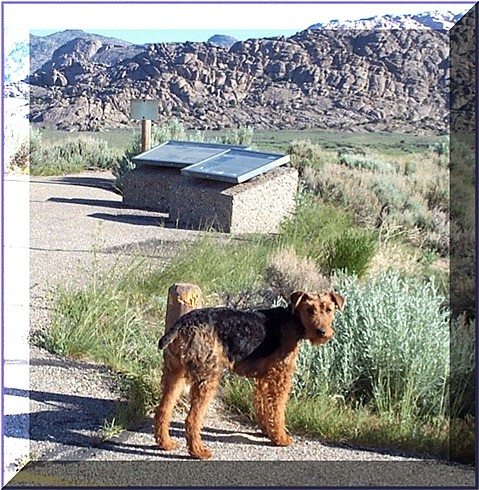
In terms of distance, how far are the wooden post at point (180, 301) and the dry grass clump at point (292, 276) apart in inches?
68.0

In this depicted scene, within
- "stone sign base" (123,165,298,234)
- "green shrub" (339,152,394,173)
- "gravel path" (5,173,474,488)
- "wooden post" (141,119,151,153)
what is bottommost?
"gravel path" (5,173,474,488)

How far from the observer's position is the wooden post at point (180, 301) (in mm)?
5633

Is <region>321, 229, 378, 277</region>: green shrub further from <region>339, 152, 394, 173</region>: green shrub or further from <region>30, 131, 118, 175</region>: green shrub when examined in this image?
<region>30, 131, 118, 175</region>: green shrub

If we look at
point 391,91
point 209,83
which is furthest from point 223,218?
point 391,91

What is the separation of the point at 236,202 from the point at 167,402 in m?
4.89

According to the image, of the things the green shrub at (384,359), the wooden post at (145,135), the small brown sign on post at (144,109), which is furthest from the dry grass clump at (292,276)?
the wooden post at (145,135)

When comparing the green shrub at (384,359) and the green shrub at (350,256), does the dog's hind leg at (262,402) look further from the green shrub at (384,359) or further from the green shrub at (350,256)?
the green shrub at (350,256)

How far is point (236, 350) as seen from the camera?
507 centimetres

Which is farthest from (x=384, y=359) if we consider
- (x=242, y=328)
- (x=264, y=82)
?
(x=264, y=82)

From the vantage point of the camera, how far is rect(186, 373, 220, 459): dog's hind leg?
4.97 metres

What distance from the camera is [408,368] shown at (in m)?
5.86

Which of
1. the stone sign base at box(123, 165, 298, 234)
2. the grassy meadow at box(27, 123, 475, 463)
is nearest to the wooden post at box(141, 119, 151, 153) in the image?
the stone sign base at box(123, 165, 298, 234)

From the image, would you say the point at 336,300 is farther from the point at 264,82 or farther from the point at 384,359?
the point at 264,82

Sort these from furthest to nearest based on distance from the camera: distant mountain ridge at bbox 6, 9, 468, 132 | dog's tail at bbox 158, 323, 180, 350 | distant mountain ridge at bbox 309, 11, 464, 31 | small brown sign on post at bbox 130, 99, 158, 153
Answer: distant mountain ridge at bbox 6, 9, 468, 132, small brown sign on post at bbox 130, 99, 158, 153, distant mountain ridge at bbox 309, 11, 464, 31, dog's tail at bbox 158, 323, 180, 350
